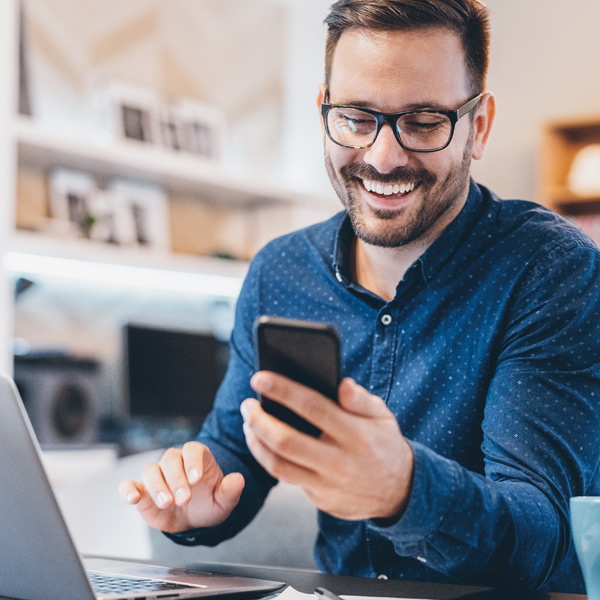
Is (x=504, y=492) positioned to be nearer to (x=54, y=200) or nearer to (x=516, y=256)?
(x=516, y=256)

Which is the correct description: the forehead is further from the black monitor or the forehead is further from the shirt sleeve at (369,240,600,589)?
the black monitor

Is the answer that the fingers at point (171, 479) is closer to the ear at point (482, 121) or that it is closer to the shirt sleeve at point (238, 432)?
the shirt sleeve at point (238, 432)

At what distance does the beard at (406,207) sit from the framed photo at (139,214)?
211 cm

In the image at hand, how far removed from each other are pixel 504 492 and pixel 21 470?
0.46m

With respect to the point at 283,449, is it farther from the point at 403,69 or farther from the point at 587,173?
the point at 587,173

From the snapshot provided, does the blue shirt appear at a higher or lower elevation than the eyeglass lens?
lower

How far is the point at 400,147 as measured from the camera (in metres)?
1.15

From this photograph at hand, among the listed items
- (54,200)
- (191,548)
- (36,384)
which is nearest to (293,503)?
(191,548)

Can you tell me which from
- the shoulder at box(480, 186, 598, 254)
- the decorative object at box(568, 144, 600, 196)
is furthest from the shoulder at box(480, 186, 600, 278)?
the decorative object at box(568, 144, 600, 196)

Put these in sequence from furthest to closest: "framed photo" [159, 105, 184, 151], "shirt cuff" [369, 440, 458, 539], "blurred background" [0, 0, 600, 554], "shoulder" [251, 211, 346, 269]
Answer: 1. "framed photo" [159, 105, 184, 151]
2. "blurred background" [0, 0, 600, 554]
3. "shoulder" [251, 211, 346, 269]
4. "shirt cuff" [369, 440, 458, 539]

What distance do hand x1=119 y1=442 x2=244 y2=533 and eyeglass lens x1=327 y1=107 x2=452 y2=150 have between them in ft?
1.56

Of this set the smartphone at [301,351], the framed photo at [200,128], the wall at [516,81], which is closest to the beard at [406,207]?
the smartphone at [301,351]

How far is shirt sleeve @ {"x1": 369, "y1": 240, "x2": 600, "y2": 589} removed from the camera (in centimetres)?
75

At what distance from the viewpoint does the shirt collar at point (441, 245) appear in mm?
1230
